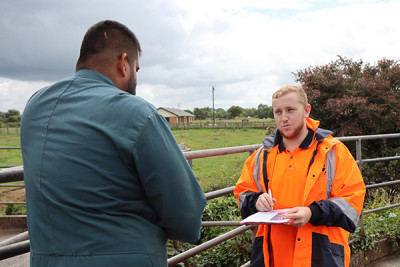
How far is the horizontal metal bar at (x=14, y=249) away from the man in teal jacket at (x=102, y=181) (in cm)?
19

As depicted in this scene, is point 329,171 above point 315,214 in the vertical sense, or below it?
above

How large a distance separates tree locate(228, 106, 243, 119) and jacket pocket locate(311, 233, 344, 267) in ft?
359

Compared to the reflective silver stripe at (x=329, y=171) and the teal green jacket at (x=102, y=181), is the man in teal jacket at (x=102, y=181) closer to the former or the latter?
the teal green jacket at (x=102, y=181)

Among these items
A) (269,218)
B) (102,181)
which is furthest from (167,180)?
(269,218)

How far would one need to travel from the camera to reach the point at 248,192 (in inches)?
91.7

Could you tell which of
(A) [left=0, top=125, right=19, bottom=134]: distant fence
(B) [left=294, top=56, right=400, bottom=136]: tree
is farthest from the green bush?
(A) [left=0, top=125, right=19, bottom=134]: distant fence

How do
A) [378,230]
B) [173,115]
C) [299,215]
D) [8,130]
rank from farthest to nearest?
[173,115]
[8,130]
[378,230]
[299,215]

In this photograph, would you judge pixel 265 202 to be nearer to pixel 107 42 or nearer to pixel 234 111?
pixel 107 42

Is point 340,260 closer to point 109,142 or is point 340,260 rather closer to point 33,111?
point 109,142

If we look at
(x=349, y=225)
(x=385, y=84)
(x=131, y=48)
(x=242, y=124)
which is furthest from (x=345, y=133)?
(x=242, y=124)

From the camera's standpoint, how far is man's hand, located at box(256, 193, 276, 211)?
6.89ft

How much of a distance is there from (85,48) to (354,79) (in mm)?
10375

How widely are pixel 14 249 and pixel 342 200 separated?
174 centimetres

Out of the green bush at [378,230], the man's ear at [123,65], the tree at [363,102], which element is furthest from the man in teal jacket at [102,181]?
the tree at [363,102]
